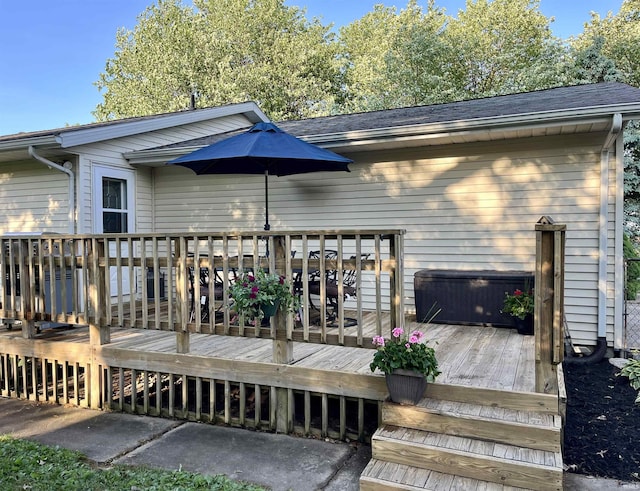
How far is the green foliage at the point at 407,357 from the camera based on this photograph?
306cm

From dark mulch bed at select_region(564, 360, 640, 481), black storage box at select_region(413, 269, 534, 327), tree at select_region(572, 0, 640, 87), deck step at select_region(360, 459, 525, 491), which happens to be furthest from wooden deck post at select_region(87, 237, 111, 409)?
tree at select_region(572, 0, 640, 87)

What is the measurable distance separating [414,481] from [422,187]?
3.93 m

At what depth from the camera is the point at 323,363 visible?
12.7 feet

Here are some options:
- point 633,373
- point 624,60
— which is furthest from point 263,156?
point 624,60

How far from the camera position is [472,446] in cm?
282

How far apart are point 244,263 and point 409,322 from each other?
2664mm

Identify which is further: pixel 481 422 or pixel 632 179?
pixel 632 179

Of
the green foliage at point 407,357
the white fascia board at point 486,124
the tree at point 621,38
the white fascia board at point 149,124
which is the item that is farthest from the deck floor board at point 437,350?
the tree at point 621,38

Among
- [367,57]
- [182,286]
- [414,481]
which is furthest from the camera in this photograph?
[367,57]

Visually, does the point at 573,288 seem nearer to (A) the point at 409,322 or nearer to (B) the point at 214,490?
(A) the point at 409,322

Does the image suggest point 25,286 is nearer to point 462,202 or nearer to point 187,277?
point 187,277

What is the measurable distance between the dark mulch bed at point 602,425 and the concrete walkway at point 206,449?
0.57 feet

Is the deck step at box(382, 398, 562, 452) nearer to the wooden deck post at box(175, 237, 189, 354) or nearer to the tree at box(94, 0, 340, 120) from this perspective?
the wooden deck post at box(175, 237, 189, 354)

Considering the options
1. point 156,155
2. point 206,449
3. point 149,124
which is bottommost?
point 206,449
